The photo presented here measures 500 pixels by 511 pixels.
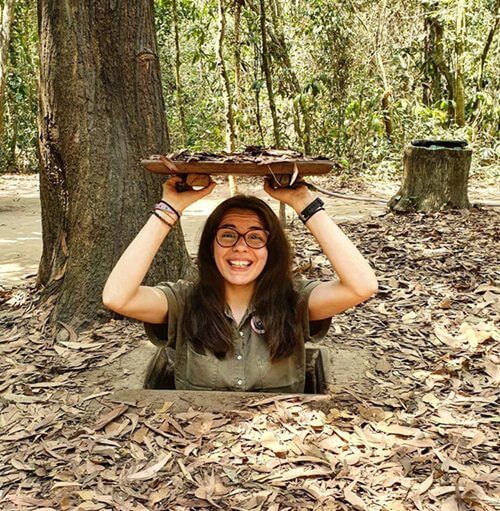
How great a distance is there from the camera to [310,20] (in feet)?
43.6

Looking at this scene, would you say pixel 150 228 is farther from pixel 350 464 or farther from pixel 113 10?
pixel 113 10

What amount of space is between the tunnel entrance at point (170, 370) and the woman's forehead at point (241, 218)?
930 mm

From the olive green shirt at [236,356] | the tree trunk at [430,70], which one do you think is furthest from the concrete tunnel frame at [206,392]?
the tree trunk at [430,70]

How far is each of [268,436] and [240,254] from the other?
0.77 m

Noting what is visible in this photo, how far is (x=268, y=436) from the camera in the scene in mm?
2502

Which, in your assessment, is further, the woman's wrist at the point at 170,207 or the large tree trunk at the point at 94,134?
the large tree trunk at the point at 94,134

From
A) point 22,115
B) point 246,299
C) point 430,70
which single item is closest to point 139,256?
point 246,299

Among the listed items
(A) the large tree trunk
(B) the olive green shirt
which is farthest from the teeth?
(A) the large tree trunk

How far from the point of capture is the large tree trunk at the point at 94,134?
138 inches

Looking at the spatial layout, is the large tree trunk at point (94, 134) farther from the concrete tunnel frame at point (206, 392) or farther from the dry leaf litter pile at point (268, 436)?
the concrete tunnel frame at point (206, 392)

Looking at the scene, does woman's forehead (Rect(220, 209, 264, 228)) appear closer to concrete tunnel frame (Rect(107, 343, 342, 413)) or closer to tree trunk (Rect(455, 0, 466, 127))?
concrete tunnel frame (Rect(107, 343, 342, 413))

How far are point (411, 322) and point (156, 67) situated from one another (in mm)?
2221

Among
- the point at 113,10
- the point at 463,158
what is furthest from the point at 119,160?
the point at 463,158

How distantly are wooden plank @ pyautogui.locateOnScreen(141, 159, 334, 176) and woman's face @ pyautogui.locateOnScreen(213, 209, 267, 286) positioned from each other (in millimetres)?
342
